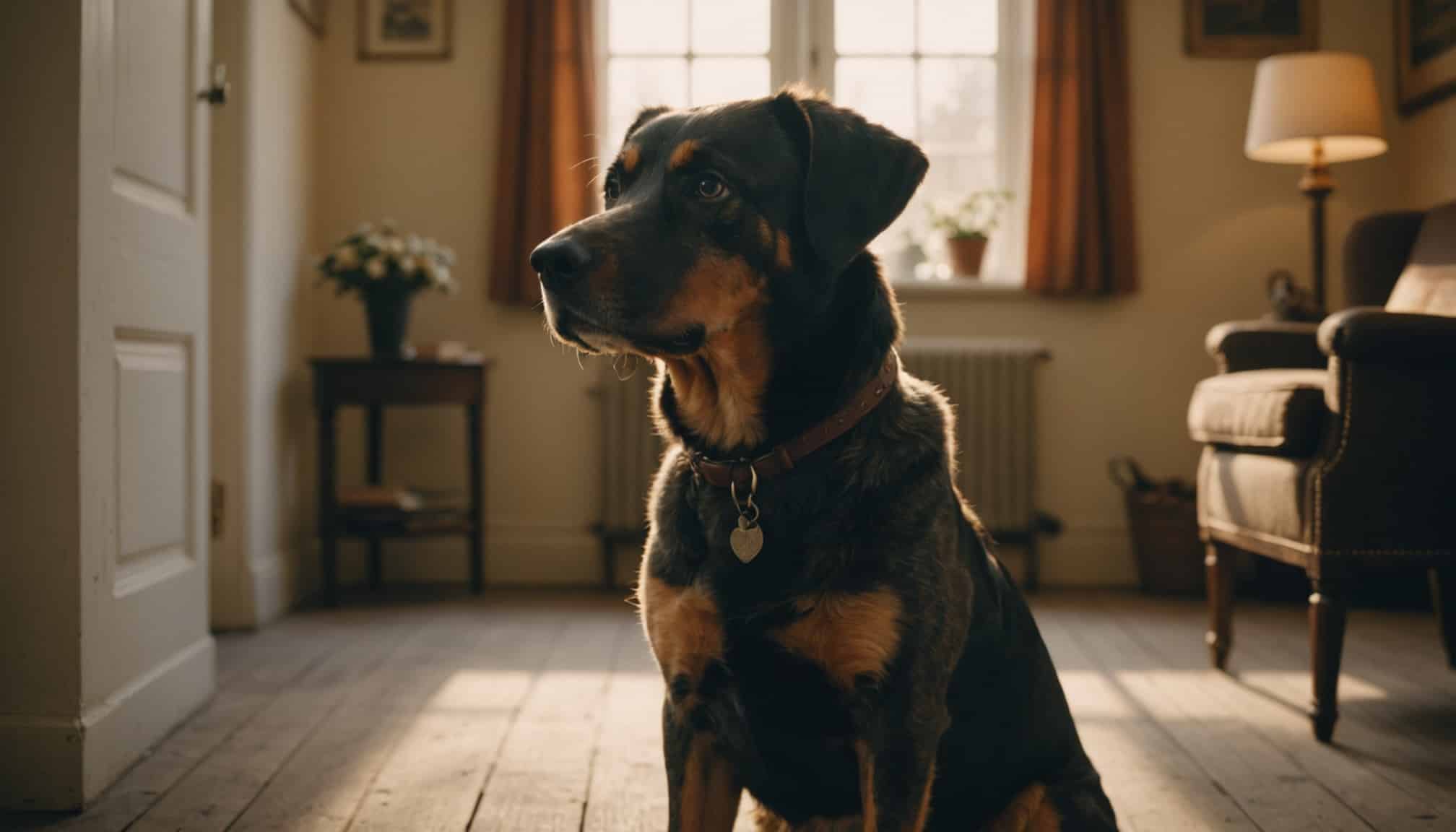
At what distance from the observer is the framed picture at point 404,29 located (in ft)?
14.6

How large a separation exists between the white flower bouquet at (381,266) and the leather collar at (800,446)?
2.78m

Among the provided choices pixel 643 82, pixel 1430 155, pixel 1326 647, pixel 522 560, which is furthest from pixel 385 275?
pixel 1430 155

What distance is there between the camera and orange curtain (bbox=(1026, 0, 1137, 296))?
Answer: 4.32 meters

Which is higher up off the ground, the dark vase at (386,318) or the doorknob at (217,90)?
the doorknob at (217,90)

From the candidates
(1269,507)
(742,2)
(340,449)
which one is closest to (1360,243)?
(1269,507)

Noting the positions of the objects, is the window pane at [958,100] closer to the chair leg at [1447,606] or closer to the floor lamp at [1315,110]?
the floor lamp at [1315,110]

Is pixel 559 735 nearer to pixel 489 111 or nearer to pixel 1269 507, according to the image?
pixel 1269 507

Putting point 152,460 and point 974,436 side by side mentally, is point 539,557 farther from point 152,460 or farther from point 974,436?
point 152,460

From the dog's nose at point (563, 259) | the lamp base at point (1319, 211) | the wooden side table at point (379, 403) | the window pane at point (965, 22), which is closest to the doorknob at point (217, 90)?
the wooden side table at point (379, 403)

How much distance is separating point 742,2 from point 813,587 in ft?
12.1

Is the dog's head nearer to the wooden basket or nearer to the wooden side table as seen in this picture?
the wooden side table

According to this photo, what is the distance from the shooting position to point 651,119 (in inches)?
62.3

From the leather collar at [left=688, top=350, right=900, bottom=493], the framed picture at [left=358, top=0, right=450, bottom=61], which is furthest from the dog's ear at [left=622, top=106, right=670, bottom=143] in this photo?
the framed picture at [left=358, top=0, right=450, bottom=61]

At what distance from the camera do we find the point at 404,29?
14.6ft
